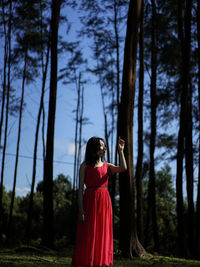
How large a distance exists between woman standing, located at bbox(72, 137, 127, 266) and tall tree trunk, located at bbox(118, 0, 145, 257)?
1.44 m

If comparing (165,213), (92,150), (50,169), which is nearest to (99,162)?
(92,150)

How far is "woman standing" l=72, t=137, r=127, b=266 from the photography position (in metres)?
3.68

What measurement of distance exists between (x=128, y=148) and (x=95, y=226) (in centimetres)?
183

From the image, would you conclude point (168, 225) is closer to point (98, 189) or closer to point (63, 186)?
point (63, 186)

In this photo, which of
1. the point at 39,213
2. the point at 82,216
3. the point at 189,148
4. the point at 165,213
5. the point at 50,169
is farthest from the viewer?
the point at 39,213

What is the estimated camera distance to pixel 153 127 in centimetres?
987

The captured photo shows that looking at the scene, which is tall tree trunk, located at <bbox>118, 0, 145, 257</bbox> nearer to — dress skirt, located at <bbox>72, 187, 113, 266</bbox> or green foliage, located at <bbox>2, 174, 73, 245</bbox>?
dress skirt, located at <bbox>72, 187, 113, 266</bbox>

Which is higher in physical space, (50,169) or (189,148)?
(189,148)

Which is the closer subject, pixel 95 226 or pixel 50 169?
pixel 95 226

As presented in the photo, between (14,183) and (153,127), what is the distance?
5561 mm

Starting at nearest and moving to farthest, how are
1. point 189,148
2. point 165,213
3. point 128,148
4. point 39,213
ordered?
point 128,148
point 189,148
point 165,213
point 39,213

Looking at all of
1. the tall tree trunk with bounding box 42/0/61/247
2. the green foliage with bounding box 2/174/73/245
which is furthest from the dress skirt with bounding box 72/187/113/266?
the green foliage with bounding box 2/174/73/245

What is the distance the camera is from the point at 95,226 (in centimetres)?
370

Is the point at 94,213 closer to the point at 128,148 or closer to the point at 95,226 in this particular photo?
the point at 95,226
